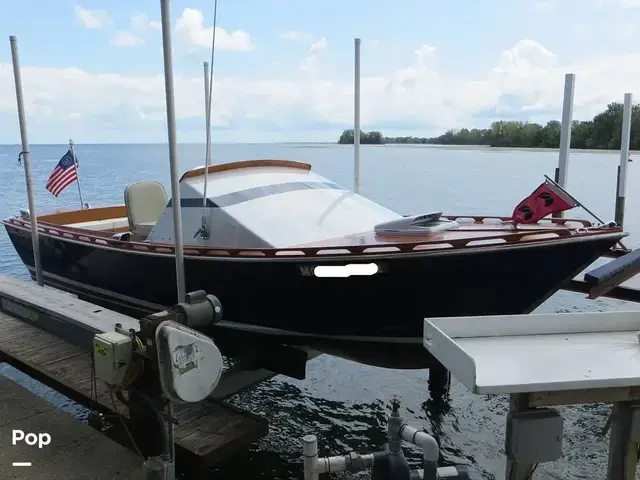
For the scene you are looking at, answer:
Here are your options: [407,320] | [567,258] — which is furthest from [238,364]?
[567,258]

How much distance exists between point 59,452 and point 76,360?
70.9 inches

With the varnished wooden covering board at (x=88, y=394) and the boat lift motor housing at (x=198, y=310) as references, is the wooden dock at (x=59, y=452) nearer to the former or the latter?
the varnished wooden covering board at (x=88, y=394)

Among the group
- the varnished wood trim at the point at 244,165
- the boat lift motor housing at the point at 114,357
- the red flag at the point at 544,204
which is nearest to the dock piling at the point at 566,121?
the red flag at the point at 544,204

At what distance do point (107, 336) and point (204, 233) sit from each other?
2653 mm

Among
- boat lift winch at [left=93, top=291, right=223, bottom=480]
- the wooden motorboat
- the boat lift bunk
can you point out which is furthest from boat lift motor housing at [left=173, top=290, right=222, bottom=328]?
the boat lift bunk

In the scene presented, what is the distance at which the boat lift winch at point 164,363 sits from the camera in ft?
11.7

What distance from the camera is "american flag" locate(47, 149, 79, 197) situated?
10117 mm

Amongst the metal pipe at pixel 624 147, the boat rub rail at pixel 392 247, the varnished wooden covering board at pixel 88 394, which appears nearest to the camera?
the varnished wooden covering board at pixel 88 394

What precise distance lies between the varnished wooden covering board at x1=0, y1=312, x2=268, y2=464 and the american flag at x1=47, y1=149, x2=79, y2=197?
3.78 m

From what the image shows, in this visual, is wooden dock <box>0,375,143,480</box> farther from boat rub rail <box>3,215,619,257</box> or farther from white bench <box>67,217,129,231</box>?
white bench <box>67,217,129,231</box>

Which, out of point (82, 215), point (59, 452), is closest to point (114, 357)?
point (59, 452)

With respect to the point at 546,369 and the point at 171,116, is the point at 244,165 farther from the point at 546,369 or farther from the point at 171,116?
the point at 546,369

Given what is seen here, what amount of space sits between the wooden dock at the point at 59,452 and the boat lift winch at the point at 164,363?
31 cm

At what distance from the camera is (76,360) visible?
229 inches
